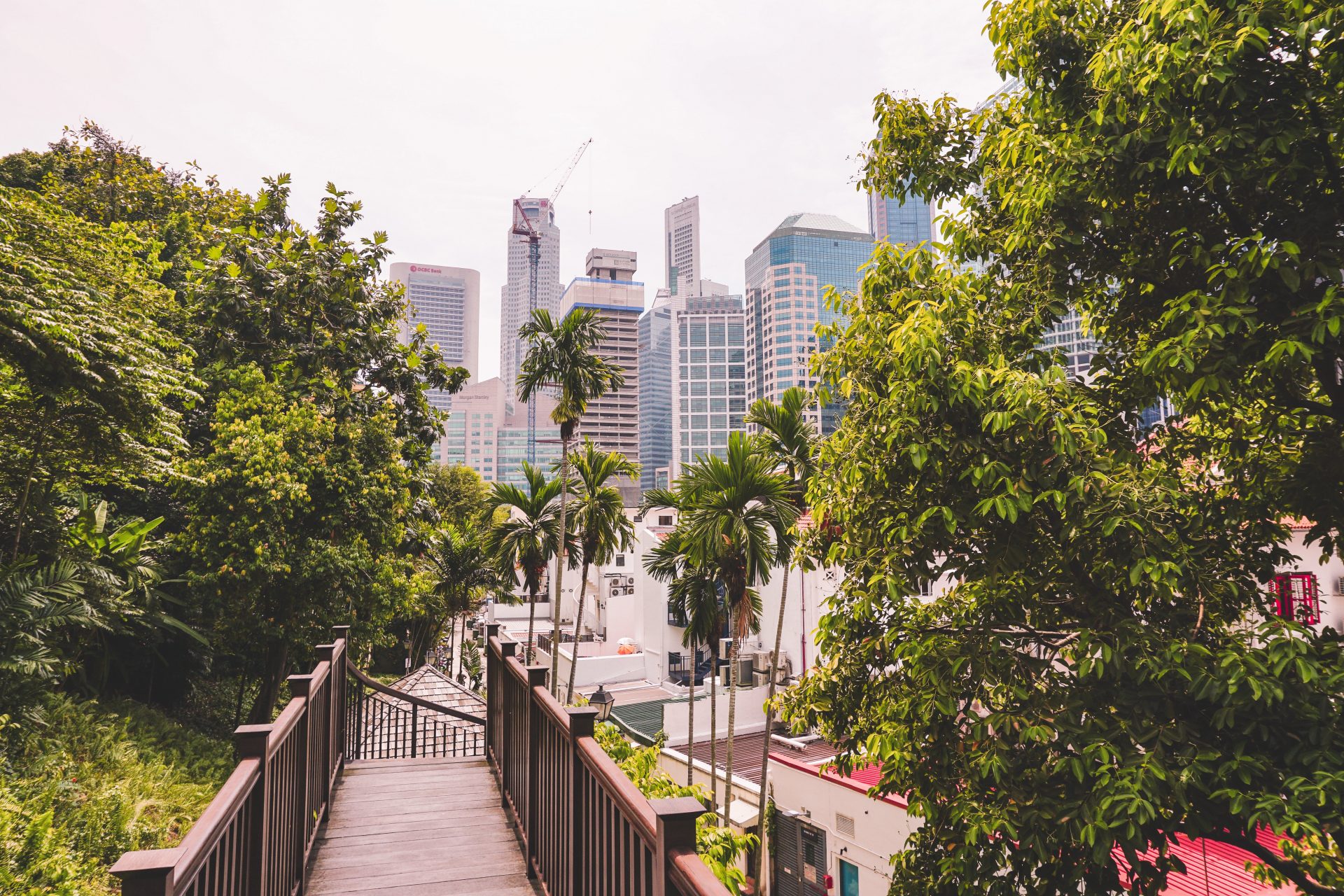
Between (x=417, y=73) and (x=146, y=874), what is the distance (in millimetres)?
10166

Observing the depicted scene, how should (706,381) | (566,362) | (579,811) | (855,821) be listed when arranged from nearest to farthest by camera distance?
(579,811) < (855,821) < (566,362) < (706,381)

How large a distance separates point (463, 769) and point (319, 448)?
6160mm

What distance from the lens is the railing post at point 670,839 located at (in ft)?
5.34

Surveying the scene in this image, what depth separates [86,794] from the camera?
18.7 ft

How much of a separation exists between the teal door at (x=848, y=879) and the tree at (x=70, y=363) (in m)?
11.2

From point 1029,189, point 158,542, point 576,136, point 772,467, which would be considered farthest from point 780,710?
point 576,136

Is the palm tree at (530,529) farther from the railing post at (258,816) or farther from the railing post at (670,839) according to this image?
the railing post at (670,839)

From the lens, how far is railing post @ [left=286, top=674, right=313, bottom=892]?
3371 mm

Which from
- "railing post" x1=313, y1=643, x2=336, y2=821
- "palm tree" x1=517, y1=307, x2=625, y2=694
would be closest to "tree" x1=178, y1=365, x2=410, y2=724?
"palm tree" x1=517, y1=307, x2=625, y2=694

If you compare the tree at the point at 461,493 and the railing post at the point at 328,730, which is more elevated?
the tree at the point at 461,493

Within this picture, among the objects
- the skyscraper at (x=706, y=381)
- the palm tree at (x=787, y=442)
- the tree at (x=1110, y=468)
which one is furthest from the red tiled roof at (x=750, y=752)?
the skyscraper at (x=706, y=381)

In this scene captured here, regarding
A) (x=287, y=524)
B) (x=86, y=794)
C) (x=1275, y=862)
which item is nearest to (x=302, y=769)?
(x=86, y=794)

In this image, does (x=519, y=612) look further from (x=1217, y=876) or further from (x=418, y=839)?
(x=418, y=839)

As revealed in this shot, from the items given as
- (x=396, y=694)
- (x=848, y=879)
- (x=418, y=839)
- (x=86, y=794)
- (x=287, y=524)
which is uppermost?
(x=287, y=524)
